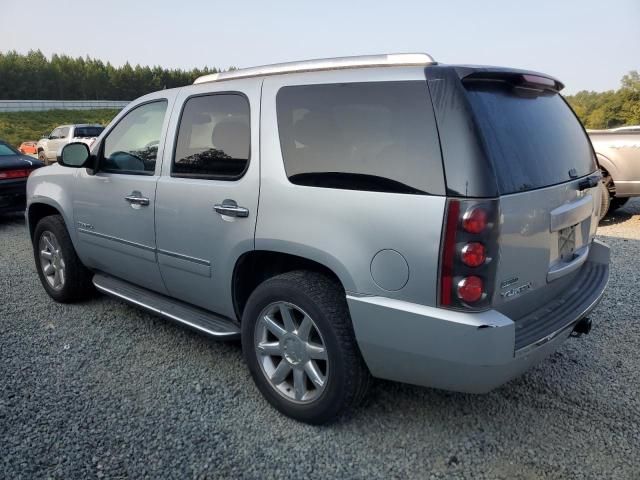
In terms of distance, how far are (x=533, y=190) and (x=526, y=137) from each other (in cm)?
29

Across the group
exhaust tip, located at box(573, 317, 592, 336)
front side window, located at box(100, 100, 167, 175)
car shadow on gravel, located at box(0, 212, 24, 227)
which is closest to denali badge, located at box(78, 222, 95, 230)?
front side window, located at box(100, 100, 167, 175)

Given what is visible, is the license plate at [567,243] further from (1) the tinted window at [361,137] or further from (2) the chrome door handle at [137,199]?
(2) the chrome door handle at [137,199]

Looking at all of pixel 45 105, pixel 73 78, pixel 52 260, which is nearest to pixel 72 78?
pixel 73 78

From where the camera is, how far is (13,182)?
787cm

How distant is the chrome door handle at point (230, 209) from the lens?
270cm

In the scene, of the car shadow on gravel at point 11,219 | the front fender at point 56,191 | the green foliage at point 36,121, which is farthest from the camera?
the green foliage at point 36,121

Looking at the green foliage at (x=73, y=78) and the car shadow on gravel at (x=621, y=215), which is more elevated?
the green foliage at (x=73, y=78)

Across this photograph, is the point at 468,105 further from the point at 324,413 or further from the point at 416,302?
the point at 324,413

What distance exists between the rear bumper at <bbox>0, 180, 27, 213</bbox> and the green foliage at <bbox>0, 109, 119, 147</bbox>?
27.6m

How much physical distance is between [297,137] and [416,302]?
1.06 metres

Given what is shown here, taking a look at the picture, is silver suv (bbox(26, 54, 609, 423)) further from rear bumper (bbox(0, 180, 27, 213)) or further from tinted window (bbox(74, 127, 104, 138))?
tinted window (bbox(74, 127, 104, 138))

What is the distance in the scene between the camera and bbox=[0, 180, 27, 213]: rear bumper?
7.76m

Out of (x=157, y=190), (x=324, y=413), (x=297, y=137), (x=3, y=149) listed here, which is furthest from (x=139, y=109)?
(x=3, y=149)

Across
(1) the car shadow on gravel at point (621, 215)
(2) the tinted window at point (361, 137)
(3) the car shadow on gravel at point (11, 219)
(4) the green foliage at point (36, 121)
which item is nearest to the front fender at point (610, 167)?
(1) the car shadow on gravel at point (621, 215)
